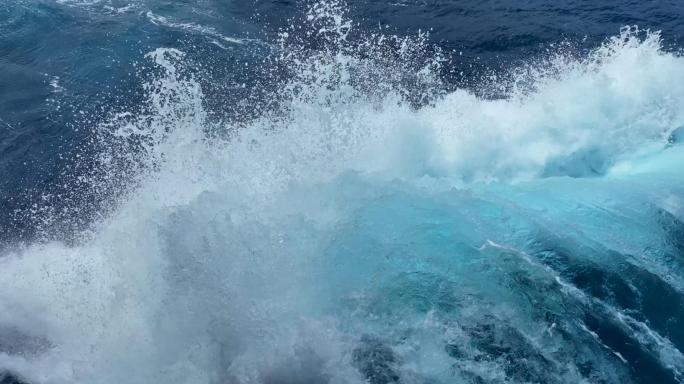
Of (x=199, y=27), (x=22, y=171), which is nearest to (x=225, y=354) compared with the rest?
(x=22, y=171)

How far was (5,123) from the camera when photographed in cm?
2477

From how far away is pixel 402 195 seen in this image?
2050 cm

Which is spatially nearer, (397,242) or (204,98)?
(397,242)

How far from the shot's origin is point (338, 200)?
19938mm

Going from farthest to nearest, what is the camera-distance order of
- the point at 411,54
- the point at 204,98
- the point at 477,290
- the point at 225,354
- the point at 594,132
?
the point at 411,54
the point at 204,98
the point at 594,132
the point at 477,290
the point at 225,354

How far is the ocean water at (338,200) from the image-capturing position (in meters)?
15.9

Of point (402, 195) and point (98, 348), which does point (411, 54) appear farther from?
point (98, 348)

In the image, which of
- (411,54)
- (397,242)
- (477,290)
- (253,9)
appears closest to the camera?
(477,290)

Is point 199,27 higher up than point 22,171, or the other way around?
point 199,27

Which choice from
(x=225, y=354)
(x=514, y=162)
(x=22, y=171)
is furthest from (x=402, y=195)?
(x=22, y=171)

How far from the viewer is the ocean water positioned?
1587 centimetres

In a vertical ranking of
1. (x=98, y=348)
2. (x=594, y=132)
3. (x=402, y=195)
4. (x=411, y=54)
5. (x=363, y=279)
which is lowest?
(x=98, y=348)

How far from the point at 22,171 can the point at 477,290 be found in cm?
1974

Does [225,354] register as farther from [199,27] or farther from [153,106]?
[199,27]
